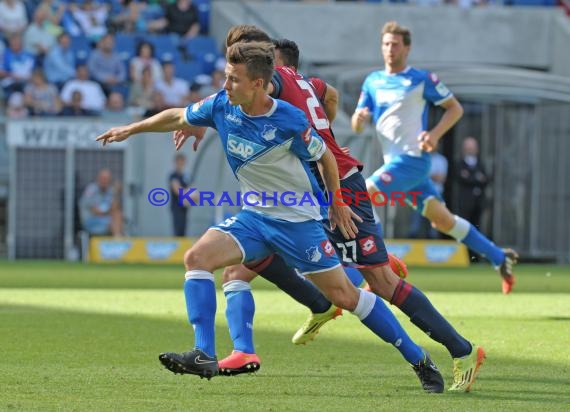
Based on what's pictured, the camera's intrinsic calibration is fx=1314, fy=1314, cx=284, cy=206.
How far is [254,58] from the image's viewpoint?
665 cm

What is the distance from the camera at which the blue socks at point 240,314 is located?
713 cm

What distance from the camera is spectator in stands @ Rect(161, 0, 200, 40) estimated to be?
23031 mm

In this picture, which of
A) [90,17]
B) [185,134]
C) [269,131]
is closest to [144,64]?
[90,17]

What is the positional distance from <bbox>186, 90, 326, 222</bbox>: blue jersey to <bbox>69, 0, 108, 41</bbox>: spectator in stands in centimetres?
1585

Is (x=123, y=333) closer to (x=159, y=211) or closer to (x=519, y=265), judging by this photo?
(x=159, y=211)

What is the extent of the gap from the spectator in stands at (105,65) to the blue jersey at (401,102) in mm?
10403

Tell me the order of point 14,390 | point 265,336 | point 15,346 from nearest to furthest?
point 14,390, point 15,346, point 265,336

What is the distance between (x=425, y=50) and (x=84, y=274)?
9.04 m

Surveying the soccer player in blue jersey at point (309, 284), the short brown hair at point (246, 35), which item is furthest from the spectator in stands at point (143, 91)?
the short brown hair at point (246, 35)

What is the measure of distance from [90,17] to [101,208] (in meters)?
4.22

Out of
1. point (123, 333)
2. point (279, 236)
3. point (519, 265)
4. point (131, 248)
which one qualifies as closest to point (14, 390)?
point (279, 236)

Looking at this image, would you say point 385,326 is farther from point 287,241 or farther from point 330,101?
Answer: point 330,101

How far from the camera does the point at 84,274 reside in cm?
1667

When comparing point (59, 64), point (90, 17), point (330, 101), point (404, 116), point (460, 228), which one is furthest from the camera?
point (90, 17)
